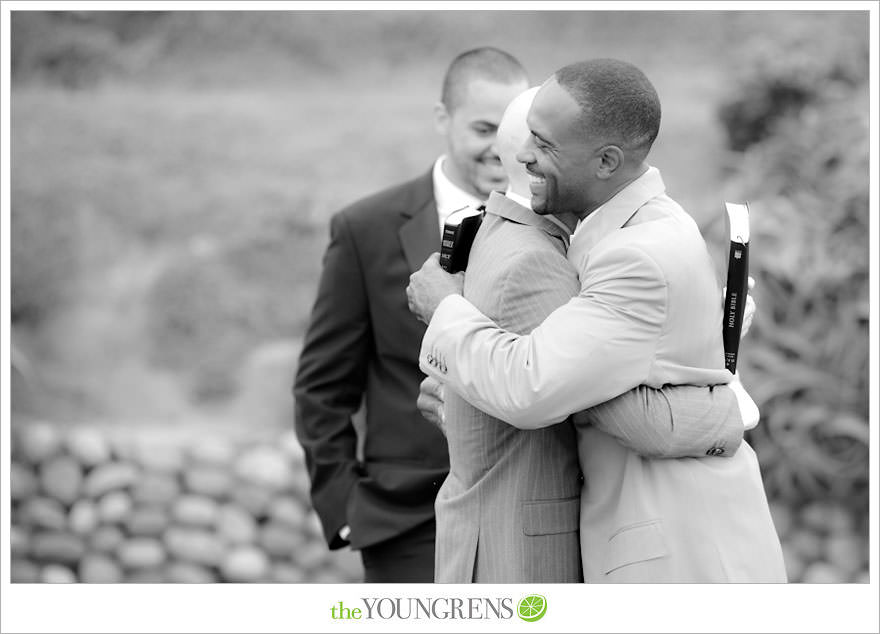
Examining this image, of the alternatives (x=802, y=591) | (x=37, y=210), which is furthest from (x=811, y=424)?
(x=37, y=210)

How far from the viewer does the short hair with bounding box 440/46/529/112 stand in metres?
3.09

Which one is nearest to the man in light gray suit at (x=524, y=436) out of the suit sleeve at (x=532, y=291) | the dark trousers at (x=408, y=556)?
the suit sleeve at (x=532, y=291)

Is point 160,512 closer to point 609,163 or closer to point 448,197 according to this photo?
point 448,197

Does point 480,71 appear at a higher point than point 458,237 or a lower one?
higher

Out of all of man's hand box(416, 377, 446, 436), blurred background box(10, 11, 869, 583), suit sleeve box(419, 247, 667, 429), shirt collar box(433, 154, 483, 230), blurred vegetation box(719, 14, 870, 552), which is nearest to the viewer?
suit sleeve box(419, 247, 667, 429)

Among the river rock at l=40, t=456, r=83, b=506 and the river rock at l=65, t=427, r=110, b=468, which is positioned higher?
the river rock at l=65, t=427, r=110, b=468

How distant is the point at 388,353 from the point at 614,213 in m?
1.13

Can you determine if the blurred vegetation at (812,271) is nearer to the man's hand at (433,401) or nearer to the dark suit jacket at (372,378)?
the dark suit jacket at (372,378)

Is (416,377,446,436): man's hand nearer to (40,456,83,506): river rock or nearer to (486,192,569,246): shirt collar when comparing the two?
(486,192,569,246): shirt collar

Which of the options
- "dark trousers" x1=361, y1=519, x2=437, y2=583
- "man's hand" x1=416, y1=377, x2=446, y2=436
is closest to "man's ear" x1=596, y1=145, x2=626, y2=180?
"man's hand" x1=416, y1=377, x2=446, y2=436

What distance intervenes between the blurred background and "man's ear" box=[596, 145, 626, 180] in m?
2.81

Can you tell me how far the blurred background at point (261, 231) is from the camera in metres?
4.77

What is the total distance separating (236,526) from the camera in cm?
500

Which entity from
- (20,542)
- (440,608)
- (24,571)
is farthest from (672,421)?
(20,542)
